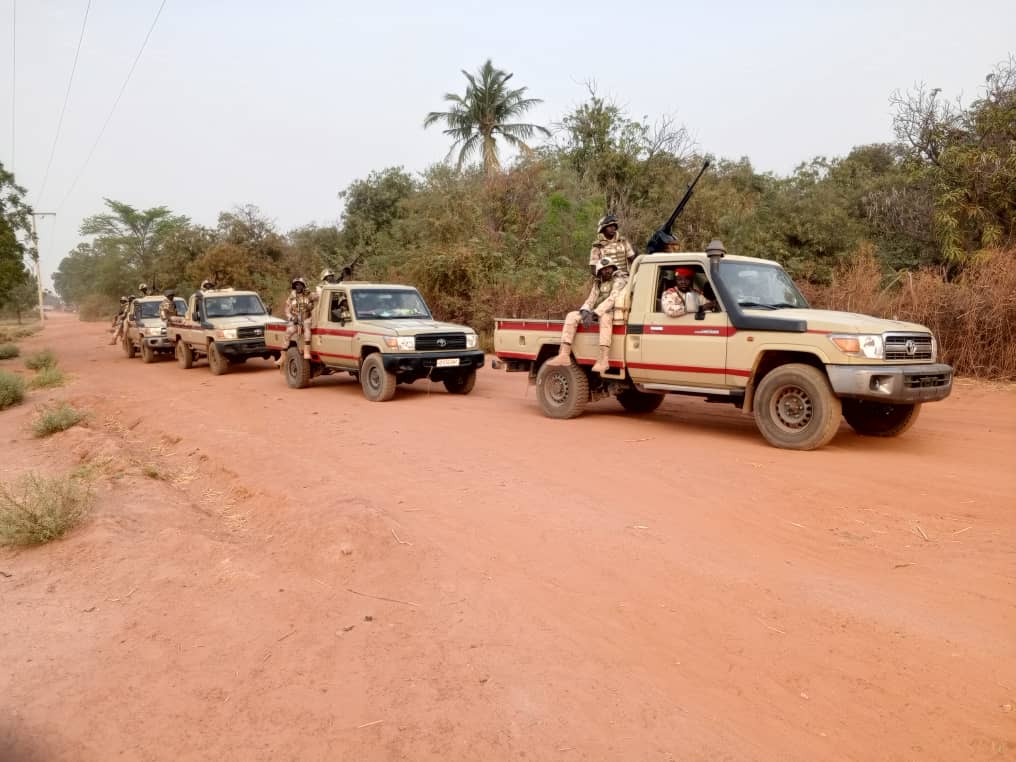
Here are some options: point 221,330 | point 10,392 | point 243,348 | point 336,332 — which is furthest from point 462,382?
point 10,392

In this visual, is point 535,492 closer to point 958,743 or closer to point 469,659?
point 469,659

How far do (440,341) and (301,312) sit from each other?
3.30 metres

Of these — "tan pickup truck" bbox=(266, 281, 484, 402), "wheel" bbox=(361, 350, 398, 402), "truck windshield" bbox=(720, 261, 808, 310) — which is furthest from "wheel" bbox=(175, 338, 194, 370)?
"truck windshield" bbox=(720, 261, 808, 310)

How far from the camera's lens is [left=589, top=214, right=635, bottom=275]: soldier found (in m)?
9.25

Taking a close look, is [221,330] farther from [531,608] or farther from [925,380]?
[531,608]

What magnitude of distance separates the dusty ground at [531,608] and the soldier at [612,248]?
258 centimetres

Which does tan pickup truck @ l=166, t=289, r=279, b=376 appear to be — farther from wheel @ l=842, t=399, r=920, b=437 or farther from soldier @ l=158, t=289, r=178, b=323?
wheel @ l=842, t=399, r=920, b=437

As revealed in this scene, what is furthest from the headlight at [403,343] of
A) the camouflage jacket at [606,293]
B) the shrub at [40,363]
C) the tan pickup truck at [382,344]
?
the shrub at [40,363]

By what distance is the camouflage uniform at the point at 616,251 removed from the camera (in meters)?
9.27

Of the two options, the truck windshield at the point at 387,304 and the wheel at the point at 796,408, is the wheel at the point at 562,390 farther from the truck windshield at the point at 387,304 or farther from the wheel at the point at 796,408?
the truck windshield at the point at 387,304

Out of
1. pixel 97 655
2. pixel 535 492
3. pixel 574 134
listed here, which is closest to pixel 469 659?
pixel 97 655

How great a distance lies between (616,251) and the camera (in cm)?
930

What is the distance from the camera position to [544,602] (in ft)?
13.7

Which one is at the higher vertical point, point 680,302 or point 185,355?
point 680,302
